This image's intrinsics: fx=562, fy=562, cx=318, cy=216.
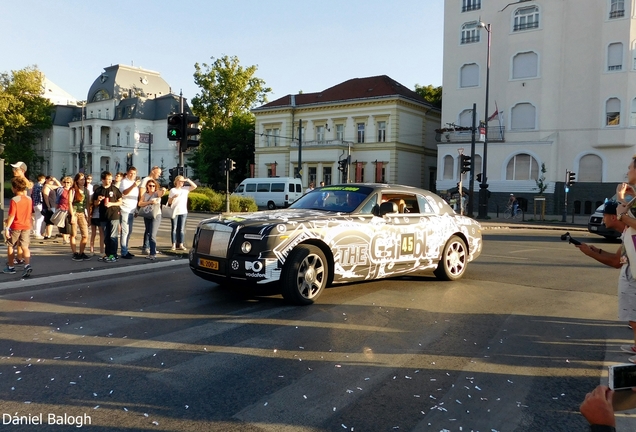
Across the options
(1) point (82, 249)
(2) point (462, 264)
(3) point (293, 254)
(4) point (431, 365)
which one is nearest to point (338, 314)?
(3) point (293, 254)

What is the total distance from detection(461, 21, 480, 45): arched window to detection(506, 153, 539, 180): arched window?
10419mm

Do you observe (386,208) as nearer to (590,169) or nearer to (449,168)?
(590,169)

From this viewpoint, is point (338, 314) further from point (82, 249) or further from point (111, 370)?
point (82, 249)

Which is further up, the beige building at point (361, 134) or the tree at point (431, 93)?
the tree at point (431, 93)

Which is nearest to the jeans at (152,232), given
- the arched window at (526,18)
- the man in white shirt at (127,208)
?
the man in white shirt at (127,208)

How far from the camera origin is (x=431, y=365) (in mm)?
5176

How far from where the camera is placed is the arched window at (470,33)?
45625 millimetres

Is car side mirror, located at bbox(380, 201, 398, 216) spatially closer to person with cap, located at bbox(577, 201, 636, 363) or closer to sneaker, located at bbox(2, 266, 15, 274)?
person with cap, located at bbox(577, 201, 636, 363)

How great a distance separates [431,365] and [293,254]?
266 centimetres

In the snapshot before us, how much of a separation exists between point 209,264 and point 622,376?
5.70m

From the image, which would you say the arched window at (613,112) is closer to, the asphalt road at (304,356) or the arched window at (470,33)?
the arched window at (470,33)

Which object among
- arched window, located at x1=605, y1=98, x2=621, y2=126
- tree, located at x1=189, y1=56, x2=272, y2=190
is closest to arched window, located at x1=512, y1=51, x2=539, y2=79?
arched window, located at x1=605, y1=98, x2=621, y2=126

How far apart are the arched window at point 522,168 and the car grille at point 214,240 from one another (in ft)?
129

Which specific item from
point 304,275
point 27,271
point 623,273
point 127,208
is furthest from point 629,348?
point 127,208
